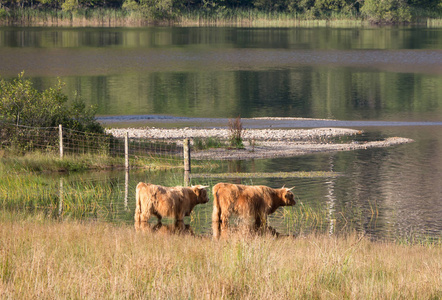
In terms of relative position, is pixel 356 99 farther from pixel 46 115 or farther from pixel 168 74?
pixel 46 115

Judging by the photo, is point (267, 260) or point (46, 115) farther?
point (46, 115)

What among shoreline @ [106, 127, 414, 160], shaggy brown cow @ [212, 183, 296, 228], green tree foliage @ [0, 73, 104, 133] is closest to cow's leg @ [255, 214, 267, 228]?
shaggy brown cow @ [212, 183, 296, 228]

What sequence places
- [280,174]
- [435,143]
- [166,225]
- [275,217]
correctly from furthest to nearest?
[435,143] → [280,174] → [275,217] → [166,225]

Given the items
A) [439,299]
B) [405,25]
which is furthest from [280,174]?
[405,25]

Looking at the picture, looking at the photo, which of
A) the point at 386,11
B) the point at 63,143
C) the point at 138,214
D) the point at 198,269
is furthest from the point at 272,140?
the point at 386,11

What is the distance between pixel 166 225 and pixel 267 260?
5.67 meters

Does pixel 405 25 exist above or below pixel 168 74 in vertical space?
above

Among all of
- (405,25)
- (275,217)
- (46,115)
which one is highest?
(405,25)

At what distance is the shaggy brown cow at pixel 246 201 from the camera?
15.7m

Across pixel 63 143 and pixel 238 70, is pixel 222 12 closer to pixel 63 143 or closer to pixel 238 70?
pixel 238 70

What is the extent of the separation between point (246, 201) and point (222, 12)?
13245 centimetres

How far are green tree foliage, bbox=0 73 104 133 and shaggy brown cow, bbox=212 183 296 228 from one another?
12168 millimetres

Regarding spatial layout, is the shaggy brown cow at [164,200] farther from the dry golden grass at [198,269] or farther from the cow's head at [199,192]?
the dry golden grass at [198,269]

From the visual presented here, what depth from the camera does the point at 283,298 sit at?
9547 mm
